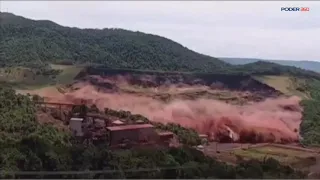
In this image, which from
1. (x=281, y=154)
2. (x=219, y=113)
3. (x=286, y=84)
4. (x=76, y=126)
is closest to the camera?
(x=281, y=154)

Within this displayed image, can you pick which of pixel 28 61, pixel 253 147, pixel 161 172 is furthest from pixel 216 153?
pixel 28 61

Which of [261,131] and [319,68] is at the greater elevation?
[319,68]

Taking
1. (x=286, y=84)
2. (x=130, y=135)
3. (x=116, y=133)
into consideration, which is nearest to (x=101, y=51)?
(x=286, y=84)

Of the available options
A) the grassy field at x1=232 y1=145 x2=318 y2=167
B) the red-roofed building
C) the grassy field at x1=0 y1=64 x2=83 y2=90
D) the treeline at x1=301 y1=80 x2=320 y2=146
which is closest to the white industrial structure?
the red-roofed building

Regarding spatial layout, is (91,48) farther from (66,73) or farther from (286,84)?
(286,84)

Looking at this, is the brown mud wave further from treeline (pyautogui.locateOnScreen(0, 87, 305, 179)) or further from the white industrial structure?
treeline (pyautogui.locateOnScreen(0, 87, 305, 179))

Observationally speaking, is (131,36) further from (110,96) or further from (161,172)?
(161,172)
